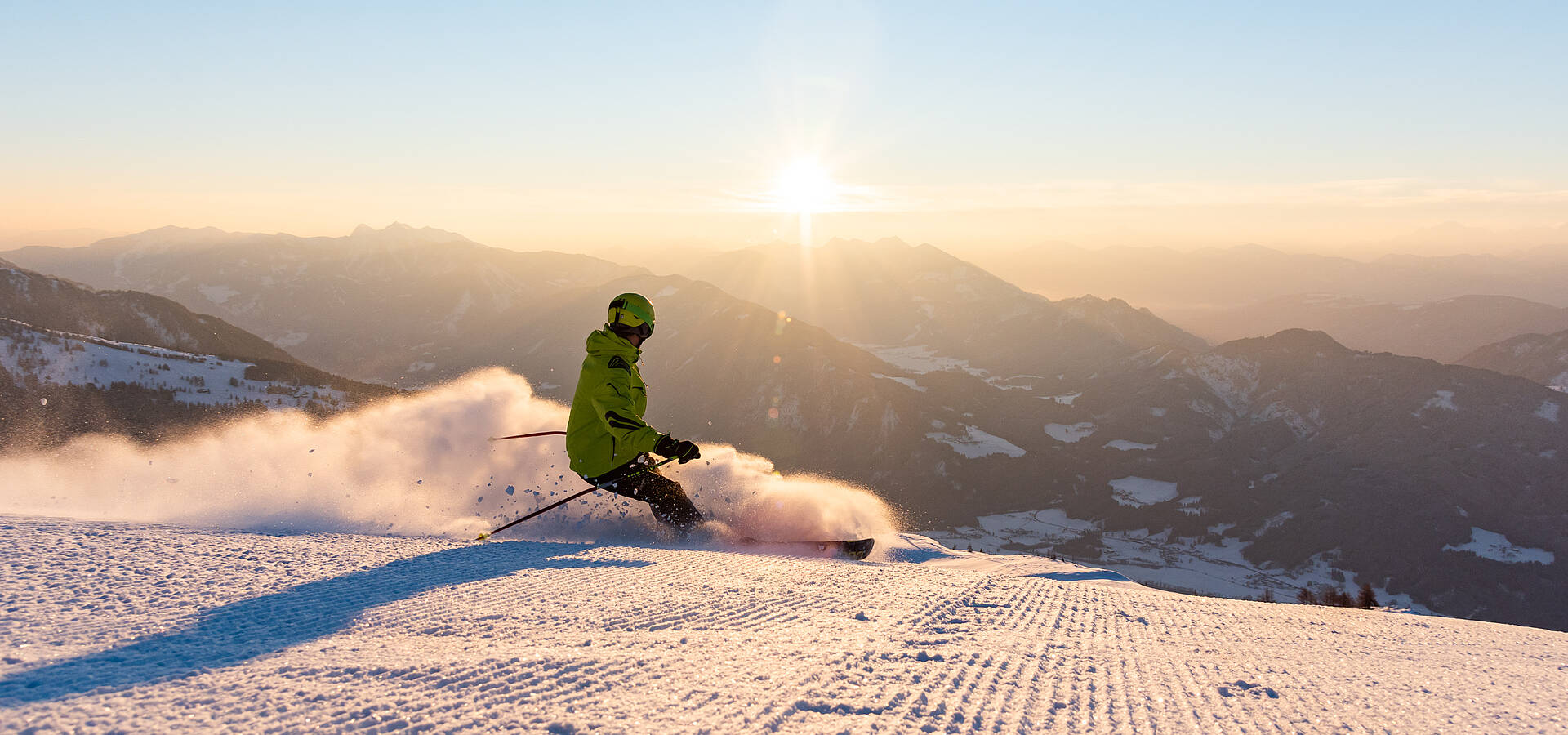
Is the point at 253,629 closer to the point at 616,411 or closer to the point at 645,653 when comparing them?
the point at 645,653

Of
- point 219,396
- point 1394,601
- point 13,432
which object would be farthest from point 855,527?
point 1394,601

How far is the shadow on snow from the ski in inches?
→ 166

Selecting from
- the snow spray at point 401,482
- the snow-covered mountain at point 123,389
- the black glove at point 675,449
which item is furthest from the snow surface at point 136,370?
the black glove at point 675,449

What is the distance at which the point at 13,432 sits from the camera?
27.5 meters

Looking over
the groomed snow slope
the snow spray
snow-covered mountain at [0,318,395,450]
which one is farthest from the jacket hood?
snow-covered mountain at [0,318,395,450]

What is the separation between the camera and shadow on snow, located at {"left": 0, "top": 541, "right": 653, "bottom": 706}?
3289mm

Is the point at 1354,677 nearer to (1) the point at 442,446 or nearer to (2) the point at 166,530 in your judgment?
(2) the point at 166,530

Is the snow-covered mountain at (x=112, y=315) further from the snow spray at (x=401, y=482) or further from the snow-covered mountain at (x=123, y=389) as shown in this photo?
the snow spray at (x=401, y=482)

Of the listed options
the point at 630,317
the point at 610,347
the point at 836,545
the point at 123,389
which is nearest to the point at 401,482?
the point at 610,347

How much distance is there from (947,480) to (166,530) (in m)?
194

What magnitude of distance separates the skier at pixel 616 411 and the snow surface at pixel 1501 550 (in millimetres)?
221330

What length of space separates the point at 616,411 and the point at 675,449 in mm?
866

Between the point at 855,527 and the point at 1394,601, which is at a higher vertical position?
the point at 855,527

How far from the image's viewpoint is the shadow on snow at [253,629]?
3289mm
